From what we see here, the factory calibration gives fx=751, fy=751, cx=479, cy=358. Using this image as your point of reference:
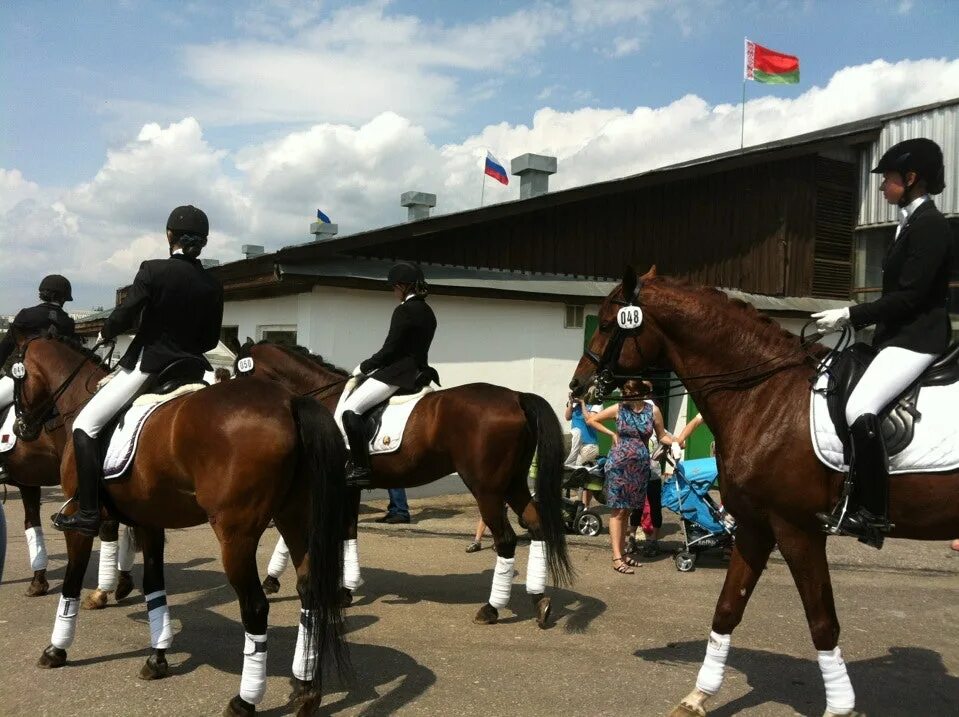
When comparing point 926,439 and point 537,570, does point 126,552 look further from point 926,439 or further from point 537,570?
point 926,439

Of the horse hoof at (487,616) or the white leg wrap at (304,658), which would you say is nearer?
the white leg wrap at (304,658)

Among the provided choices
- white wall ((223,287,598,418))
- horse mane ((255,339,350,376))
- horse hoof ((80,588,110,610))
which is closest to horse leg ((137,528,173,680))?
horse hoof ((80,588,110,610))

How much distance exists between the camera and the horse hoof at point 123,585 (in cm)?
646

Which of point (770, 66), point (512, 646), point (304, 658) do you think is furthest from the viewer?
point (770, 66)

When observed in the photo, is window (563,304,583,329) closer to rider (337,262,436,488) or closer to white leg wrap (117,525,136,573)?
rider (337,262,436,488)

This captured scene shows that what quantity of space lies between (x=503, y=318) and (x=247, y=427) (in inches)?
344

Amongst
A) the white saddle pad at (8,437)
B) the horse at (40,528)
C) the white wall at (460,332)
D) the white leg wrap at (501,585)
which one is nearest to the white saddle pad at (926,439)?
the white leg wrap at (501,585)

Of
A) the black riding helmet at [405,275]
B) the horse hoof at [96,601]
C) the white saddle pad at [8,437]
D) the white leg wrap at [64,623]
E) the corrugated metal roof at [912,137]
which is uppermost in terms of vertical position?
the corrugated metal roof at [912,137]

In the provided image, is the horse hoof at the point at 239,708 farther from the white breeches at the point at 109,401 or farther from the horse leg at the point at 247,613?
the white breeches at the point at 109,401

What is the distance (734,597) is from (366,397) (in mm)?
3610

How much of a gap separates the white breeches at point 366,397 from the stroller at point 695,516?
3.48 m

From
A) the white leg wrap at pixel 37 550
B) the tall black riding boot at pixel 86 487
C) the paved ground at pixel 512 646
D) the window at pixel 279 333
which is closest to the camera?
the paved ground at pixel 512 646

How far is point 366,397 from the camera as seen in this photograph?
6.75 m

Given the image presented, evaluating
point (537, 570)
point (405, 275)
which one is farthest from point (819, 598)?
point (405, 275)
